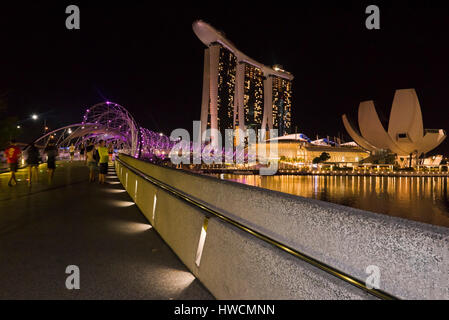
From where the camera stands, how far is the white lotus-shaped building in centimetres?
10050

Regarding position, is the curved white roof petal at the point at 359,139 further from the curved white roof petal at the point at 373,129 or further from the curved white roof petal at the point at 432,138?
the curved white roof petal at the point at 432,138

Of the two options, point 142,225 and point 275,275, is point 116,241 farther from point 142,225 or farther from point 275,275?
point 275,275

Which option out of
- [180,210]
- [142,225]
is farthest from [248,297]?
[142,225]

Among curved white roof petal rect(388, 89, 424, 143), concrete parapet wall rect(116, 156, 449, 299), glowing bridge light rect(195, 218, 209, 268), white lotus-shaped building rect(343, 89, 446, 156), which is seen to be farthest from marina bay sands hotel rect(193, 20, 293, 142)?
concrete parapet wall rect(116, 156, 449, 299)

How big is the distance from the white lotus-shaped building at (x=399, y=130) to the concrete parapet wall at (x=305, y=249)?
108589mm

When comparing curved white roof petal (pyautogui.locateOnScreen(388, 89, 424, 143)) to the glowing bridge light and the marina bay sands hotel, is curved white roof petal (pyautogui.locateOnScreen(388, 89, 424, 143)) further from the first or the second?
the glowing bridge light

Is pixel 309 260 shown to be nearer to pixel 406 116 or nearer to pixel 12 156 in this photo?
pixel 12 156

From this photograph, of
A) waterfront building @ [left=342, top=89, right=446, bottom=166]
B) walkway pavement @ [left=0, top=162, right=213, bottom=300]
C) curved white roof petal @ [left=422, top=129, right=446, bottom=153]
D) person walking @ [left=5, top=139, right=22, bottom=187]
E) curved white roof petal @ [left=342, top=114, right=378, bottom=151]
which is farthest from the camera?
curved white roof petal @ [left=342, top=114, right=378, bottom=151]

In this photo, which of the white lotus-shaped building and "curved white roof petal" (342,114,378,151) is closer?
the white lotus-shaped building

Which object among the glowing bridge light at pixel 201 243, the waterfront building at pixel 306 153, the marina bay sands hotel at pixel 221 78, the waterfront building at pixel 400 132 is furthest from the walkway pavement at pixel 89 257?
the marina bay sands hotel at pixel 221 78

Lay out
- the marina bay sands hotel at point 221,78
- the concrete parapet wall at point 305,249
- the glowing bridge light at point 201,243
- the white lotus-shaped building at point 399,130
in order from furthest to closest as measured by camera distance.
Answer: the marina bay sands hotel at point 221,78, the white lotus-shaped building at point 399,130, the glowing bridge light at point 201,243, the concrete parapet wall at point 305,249

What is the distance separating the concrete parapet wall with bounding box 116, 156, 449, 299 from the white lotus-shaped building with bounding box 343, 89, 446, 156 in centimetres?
10859

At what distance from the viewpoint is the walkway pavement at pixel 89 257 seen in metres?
3.81
